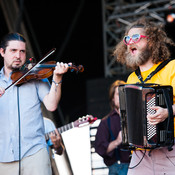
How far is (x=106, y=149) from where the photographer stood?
4.27 meters

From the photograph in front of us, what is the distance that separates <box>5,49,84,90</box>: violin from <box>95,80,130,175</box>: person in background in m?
1.37

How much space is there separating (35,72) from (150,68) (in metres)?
1.07

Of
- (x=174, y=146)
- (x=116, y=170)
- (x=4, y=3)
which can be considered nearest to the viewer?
(x=174, y=146)

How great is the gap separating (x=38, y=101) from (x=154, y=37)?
1.27 metres

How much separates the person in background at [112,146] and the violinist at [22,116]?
117 cm

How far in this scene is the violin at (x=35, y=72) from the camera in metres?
3.23

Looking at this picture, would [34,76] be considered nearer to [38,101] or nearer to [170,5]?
[38,101]

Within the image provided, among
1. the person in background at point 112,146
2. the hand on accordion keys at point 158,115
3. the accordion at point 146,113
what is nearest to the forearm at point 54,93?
the accordion at point 146,113

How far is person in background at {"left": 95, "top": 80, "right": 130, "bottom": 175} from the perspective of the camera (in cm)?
421

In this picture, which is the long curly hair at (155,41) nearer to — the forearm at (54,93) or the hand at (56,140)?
the forearm at (54,93)

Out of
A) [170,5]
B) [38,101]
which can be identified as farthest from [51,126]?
[170,5]

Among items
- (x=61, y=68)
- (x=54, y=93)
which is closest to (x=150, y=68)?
(x=61, y=68)

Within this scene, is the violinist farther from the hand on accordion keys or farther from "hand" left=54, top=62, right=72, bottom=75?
the hand on accordion keys

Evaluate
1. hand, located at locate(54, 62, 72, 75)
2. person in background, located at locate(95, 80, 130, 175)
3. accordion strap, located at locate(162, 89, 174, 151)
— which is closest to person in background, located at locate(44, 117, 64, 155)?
person in background, located at locate(95, 80, 130, 175)
